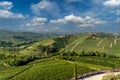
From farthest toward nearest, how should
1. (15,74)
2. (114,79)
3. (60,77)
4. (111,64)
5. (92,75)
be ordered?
1. (111,64)
2. (15,74)
3. (60,77)
4. (92,75)
5. (114,79)

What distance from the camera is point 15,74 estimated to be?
112688mm

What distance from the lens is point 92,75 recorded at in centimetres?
9344

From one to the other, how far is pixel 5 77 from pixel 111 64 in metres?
64.3

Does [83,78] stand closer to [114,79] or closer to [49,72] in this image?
[114,79]

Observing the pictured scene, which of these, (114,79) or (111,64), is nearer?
(114,79)

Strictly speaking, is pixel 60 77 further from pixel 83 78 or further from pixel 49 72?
pixel 83 78

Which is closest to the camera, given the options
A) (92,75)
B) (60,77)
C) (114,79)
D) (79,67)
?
(114,79)

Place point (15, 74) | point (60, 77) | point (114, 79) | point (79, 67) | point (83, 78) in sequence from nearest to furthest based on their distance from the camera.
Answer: point (114, 79) → point (83, 78) → point (60, 77) → point (15, 74) → point (79, 67)

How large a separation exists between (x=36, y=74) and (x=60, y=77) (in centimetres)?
1131

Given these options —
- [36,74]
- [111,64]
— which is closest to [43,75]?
[36,74]

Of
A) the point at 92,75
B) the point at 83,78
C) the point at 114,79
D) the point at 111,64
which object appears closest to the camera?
the point at 114,79

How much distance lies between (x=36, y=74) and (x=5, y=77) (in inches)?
549

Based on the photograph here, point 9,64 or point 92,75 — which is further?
point 9,64

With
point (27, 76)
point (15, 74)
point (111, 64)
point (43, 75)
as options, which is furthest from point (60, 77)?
point (111, 64)
